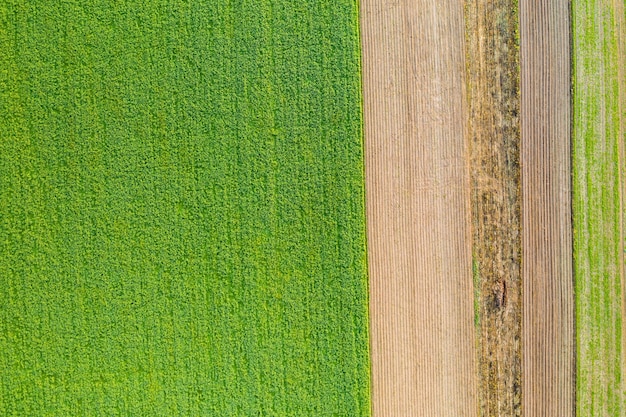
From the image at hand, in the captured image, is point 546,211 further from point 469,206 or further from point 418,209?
point 418,209

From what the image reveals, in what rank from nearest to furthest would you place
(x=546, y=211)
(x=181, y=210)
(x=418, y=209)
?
(x=181, y=210)
(x=418, y=209)
(x=546, y=211)

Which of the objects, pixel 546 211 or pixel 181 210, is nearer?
pixel 181 210

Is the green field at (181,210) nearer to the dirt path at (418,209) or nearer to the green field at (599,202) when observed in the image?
the dirt path at (418,209)

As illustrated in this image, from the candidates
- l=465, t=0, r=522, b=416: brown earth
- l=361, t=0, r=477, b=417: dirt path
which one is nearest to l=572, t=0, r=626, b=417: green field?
l=465, t=0, r=522, b=416: brown earth

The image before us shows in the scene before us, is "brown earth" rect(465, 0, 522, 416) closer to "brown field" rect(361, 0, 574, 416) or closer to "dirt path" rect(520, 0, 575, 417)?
"brown field" rect(361, 0, 574, 416)

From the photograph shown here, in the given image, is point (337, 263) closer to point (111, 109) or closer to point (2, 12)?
point (111, 109)

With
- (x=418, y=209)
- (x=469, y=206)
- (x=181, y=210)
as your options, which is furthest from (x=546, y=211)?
(x=181, y=210)
